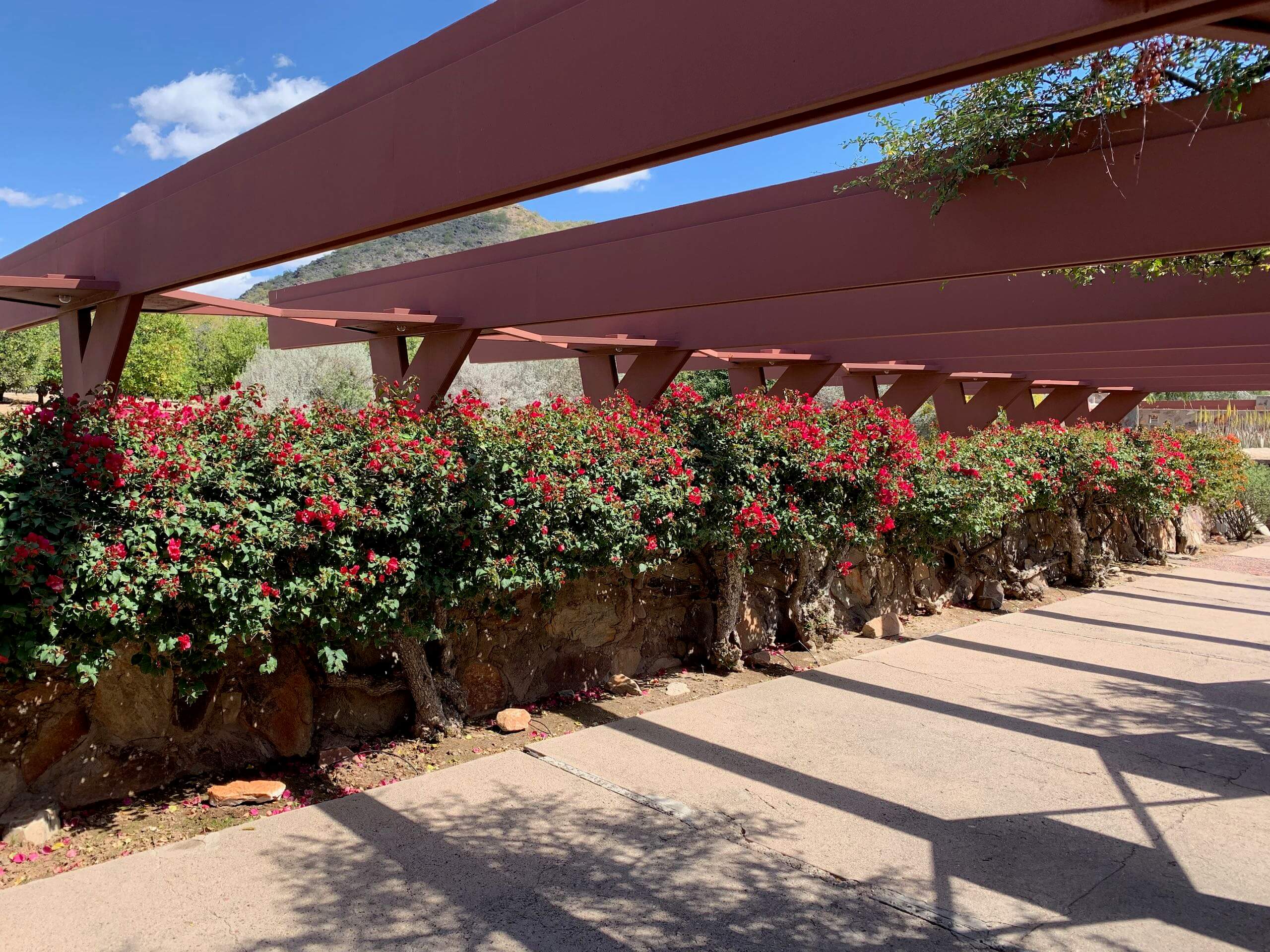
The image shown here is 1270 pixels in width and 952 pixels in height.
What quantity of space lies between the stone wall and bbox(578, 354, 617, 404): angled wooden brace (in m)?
5.12

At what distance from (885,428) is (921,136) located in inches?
119

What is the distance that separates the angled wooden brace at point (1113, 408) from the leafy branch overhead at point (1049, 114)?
15.0 metres

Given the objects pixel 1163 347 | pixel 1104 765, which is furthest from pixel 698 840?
pixel 1163 347

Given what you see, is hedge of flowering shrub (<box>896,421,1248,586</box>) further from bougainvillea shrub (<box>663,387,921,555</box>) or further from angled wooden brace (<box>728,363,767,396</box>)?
angled wooden brace (<box>728,363,767,396</box>)

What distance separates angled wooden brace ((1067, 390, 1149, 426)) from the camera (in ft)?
64.3

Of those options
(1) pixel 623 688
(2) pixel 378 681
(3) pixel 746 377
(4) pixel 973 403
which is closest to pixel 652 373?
(3) pixel 746 377

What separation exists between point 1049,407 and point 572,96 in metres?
17.4

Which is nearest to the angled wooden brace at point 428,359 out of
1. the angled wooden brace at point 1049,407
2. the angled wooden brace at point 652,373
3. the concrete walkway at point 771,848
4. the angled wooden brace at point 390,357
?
the angled wooden brace at point 390,357

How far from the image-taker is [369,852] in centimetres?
401

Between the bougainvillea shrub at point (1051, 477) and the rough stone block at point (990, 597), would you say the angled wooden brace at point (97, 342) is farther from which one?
the rough stone block at point (990, 597)

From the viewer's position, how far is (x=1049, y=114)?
193 inches

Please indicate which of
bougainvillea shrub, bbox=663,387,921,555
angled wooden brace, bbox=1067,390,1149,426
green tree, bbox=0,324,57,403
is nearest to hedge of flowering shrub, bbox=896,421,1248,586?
bougainvillea shrub, bbox=663,387,921,555

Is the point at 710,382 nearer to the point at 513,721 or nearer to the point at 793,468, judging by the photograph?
the point at 793,468

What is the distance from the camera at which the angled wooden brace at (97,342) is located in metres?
6.98
